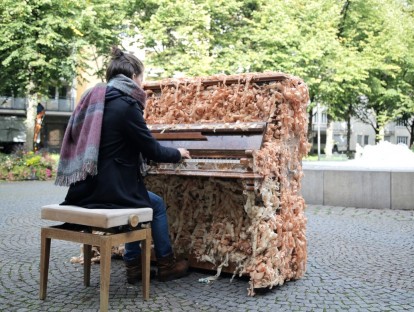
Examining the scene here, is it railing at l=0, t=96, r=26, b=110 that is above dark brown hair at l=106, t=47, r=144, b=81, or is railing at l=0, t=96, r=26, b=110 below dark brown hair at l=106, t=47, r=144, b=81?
above

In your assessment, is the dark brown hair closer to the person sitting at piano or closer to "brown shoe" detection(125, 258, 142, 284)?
the person sitting at piano

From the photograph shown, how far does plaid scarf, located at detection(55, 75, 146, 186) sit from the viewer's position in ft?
11.8


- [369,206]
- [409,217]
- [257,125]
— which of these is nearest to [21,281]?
[257,125]

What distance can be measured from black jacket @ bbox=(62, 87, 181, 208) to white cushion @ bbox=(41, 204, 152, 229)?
0.11 metres

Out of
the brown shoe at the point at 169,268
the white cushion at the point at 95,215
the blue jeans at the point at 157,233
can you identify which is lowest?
the brown shoe at the point at 169,268

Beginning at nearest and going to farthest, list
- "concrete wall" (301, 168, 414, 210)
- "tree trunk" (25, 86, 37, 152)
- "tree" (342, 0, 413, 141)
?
"concrete wall" (301, 168, 414, 210), "tree trunk" (25, 86, 37, 152), "tree" (342, 0, 413, 141)

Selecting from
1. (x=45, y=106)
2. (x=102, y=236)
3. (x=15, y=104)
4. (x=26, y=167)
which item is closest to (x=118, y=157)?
(x=102, y=236)

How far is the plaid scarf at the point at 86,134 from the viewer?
3.60 meters

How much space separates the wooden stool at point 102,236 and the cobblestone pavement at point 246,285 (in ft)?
0.77

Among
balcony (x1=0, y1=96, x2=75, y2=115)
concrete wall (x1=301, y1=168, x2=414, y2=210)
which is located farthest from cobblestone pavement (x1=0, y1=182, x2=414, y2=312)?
balcony (x1=0, y1=96, x2=75, y2=115)

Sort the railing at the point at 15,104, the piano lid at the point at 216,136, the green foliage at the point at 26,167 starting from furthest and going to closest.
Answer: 1. the railing at the point at 15,104
2. the green foliage at the point at 26,167
3. the piano lid at the point at 216,136

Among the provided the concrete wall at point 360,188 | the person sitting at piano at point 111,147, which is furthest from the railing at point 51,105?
the person sitting at piano at point 111,147

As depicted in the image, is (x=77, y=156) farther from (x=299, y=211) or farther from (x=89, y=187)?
(x=299, y=211)

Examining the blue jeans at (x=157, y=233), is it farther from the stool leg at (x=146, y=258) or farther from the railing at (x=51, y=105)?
the railing at (x=51, y=105)
